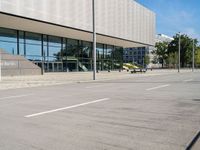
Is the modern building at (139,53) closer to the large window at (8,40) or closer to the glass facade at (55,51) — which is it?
the glass facade at (55,51)

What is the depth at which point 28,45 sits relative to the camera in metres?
43.1

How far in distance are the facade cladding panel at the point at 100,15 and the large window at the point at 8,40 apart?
675 cm

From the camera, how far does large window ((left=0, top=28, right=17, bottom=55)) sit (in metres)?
38.8

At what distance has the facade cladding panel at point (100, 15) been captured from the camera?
34500mm

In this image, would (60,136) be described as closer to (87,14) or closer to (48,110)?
(48,110)

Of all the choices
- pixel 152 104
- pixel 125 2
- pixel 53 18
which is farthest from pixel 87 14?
pixel 152 104

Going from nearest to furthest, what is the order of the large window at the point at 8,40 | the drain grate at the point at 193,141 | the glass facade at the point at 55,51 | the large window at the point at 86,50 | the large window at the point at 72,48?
the drain grate at the point at 193,141, the large window at the point at 8,40, the glass facade at the point at 55,51, the large window at the point at 72,48, the large window at the point at 86,50

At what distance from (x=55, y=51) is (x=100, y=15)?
381 inches

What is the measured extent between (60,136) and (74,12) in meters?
38.1

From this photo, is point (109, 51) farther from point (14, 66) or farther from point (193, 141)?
point (193, 141)

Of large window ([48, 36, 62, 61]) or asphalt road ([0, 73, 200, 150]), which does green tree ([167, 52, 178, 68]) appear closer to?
large window ([48, 36, 62, 61])

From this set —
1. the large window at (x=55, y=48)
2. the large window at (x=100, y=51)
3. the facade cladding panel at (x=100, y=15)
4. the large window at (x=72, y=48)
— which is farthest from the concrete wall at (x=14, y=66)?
the large window at (x=100, y=51)

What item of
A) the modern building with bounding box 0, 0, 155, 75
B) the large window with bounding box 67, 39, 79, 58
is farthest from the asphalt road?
the large window with bounding box 67, 39, 79, 58

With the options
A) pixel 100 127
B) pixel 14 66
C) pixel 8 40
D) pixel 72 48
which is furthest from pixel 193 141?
pixel 72 48
